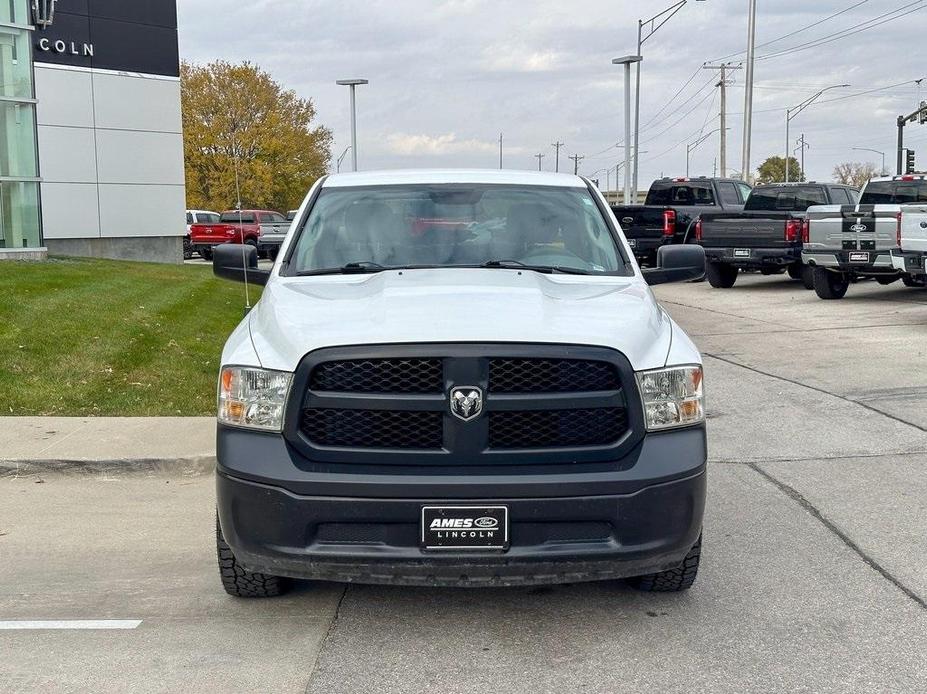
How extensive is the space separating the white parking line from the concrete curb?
106 inches

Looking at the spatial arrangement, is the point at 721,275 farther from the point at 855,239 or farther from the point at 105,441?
the point at 105,441

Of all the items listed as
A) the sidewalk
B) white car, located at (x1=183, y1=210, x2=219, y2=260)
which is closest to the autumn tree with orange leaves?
white car, located at (x1=183, y1=210, x2=219, y2=260)

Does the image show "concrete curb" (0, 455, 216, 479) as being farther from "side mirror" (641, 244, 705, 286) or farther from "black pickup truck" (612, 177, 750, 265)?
"black pickup truck" (612, 177, 750, 265)

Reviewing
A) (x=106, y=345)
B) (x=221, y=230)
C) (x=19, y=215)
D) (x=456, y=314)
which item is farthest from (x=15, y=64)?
(x=221, y=230)

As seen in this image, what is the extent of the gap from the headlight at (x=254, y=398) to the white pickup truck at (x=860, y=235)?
47.1 feet

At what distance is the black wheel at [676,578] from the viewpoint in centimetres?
→ 486

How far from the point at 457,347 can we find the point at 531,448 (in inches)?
18.7

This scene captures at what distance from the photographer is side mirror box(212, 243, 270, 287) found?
6.27 metres

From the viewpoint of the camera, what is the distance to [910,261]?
634 inches

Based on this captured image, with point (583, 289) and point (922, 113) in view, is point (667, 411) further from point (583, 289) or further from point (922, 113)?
point (922, 113)

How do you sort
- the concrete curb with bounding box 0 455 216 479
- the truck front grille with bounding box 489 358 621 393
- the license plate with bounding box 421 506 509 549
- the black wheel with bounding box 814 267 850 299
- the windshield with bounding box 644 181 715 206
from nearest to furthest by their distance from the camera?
1. the license plate with bounding box 421 506 509 549
2. the truck front grille with bounding box 489 358 621 393
3. the concrete curb with bounding box 0 455 216 479
4. the black wheel with bounding box 814 267 850 299
5. the windshield with bounding box 644 181 715 206

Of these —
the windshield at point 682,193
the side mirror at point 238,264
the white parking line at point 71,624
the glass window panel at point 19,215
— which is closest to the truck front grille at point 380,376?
the white parking line at point 71,624

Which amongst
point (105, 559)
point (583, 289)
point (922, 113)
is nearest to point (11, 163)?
point (105, 559)

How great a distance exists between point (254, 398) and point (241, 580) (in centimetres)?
99
